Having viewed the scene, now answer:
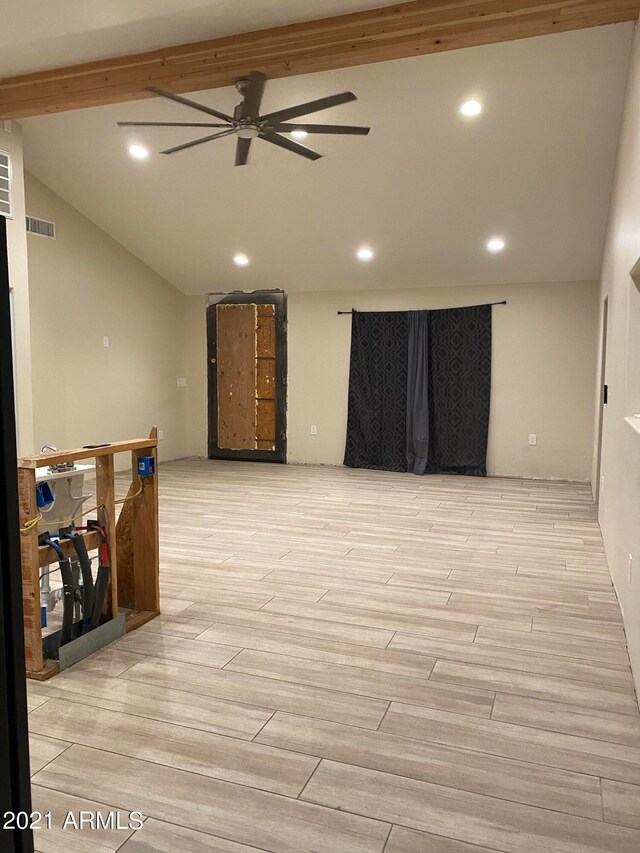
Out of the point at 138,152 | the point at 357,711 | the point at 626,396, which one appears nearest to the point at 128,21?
the point at 138,152

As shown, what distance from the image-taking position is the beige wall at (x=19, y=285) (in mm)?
5379

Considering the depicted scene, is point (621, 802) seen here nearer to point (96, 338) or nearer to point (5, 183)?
point (5, 183)

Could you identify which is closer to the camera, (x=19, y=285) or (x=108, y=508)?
(x=108, y=508)

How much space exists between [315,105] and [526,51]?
1.57 m

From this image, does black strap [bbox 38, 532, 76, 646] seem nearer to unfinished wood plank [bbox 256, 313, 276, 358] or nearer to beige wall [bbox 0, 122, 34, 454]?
beige wall [bbox 0, 122, 34, 454]

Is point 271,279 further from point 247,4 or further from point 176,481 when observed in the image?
point 247,4

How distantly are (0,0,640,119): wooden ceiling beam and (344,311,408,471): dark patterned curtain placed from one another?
13.6 feet

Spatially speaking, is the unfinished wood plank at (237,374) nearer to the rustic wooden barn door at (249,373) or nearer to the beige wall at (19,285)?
the rustic wooden barn door at (249,373)

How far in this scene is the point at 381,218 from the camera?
21.5 ft

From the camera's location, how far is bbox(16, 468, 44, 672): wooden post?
2596 millimetres

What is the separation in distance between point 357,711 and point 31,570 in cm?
138

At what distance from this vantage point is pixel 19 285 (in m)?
5.45

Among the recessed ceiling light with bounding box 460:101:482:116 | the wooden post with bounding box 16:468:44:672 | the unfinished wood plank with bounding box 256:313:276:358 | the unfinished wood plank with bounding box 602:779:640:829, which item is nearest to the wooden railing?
the wooden post with bounding box 16:468:44:672

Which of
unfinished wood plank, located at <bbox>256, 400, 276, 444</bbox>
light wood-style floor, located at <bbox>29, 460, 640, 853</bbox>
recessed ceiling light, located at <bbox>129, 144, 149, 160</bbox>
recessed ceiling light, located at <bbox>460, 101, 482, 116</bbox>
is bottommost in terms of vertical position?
light wood-style floor, located at <bbox>29, 460, 640, 853</bbox>
